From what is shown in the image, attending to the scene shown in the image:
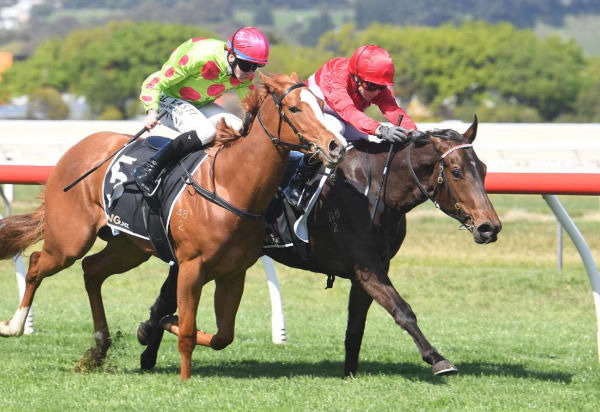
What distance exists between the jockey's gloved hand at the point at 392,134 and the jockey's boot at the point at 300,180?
396 mm

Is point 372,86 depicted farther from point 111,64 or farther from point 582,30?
point 582,30

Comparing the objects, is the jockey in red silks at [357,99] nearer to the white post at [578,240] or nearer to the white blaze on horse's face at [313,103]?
the white blaze on horse's face at [313,103]

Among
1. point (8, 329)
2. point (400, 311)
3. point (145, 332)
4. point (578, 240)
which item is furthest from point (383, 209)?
point (8, 329)

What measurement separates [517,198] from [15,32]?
133579 mm

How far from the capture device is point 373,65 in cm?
589

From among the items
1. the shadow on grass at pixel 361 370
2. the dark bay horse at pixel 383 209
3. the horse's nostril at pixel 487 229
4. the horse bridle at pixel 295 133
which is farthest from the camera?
the shadow on grass at pixel 361 370

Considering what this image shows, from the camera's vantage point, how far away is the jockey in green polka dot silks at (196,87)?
5.79m

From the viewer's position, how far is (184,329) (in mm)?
5746

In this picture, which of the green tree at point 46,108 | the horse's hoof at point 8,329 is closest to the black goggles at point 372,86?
the horse's hoof at point 8,329

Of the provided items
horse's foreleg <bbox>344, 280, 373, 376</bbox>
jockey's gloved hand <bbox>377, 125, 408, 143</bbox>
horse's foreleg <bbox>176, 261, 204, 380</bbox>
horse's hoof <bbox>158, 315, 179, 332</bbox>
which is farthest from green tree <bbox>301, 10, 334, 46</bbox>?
horse's foreleg <bbox>176, 261, 204, 380</bbox>

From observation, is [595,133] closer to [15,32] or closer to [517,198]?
[517,198]

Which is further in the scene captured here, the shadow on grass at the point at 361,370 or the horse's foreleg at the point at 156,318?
the horse's foreleg at the point at 156,318

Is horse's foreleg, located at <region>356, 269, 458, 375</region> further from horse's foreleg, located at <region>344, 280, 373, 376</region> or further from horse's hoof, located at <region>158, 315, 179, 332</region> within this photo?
horse's hoof, located at <region>158, 315, 179, 332</region>

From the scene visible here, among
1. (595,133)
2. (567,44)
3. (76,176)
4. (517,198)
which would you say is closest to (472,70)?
(567,44)
